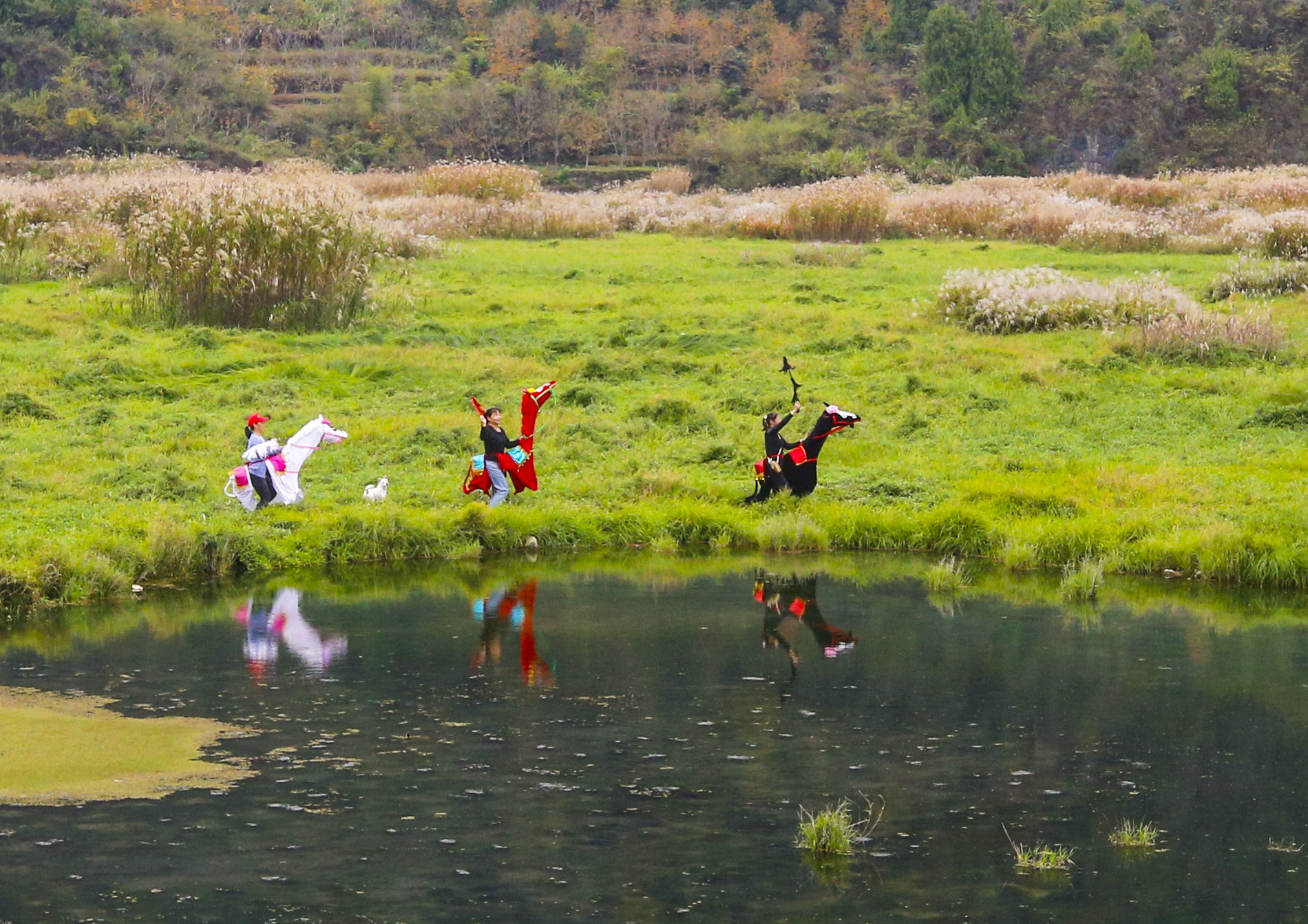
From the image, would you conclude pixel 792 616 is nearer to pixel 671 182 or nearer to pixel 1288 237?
pixel 1288 237

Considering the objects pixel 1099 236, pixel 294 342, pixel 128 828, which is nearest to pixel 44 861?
pixel 128 828

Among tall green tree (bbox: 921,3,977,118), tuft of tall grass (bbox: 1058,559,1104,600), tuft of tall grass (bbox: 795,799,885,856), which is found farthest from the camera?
tall green tree (bbox: 921,3,977,118)

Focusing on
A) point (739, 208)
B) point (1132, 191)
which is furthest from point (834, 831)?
point (1132, 191)

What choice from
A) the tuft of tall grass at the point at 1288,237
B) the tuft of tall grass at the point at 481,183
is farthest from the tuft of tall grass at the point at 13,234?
the tuft of tall grass at the point at 1288,237

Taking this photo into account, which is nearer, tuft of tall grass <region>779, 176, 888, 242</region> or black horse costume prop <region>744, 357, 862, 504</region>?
black horse costume prop <region>744, 357, 862, 504</region>

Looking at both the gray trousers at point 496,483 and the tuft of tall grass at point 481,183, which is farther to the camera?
the tuft of tall grass at point 481,183

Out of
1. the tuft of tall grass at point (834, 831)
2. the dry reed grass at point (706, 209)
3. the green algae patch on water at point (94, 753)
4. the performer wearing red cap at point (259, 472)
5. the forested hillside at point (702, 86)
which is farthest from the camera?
the forested hillside at point (702, 86)

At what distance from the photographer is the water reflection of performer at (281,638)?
13938mm

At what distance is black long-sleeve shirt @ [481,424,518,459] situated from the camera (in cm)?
1820

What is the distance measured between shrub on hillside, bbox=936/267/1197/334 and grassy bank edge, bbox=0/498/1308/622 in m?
10.7

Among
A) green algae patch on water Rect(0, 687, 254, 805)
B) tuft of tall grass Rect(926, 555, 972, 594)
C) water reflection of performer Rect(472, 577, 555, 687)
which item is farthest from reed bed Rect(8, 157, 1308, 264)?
green algae patch on water Rect(0, 687, 254, 805)

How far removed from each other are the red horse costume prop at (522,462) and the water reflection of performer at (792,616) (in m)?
3.02

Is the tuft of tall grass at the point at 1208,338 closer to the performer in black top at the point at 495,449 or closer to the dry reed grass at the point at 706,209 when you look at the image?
the dry reed grass at the point at 706,209

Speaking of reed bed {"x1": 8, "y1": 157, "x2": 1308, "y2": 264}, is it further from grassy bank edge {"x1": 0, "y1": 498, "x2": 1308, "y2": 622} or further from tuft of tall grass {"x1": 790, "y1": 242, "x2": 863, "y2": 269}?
grassy bank edge {"x1": 0, "y1": 498, "x2": 1308, "y2": 622}
